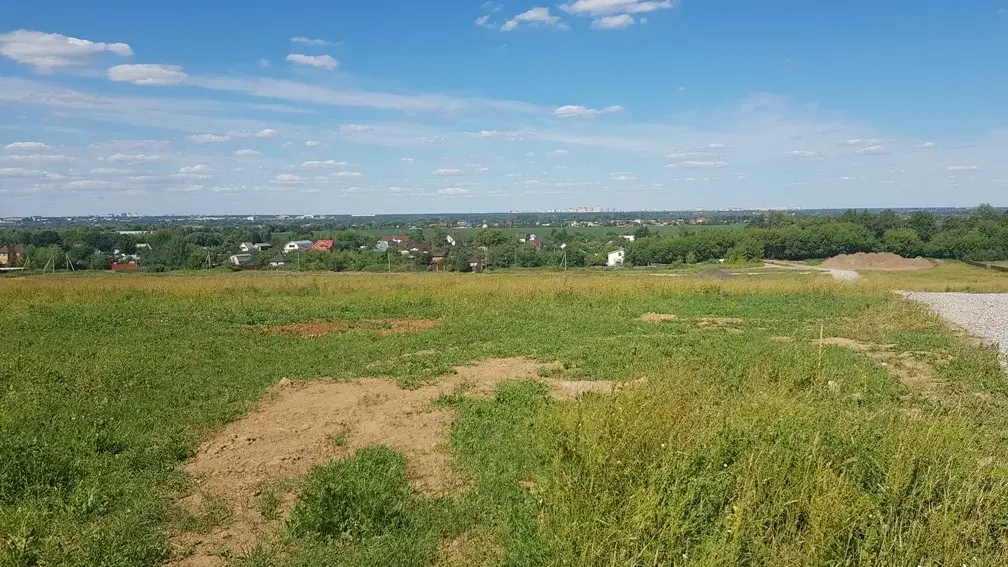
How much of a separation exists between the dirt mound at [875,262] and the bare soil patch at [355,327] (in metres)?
38.0

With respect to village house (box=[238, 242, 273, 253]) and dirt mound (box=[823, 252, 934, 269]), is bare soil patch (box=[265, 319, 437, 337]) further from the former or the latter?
dirt mound (box=[823, 252, 934, 269])

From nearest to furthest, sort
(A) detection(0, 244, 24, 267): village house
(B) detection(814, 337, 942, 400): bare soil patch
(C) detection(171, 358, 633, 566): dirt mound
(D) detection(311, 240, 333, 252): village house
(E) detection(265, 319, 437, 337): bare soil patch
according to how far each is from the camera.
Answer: (C) detection(171, 358, 633, 566): dirt mound → (B) detection(814, 337, 942, 400): bare soil patch → (E) detection(265, 319, 437, 337): bare soil patch → (A) detection(0, 244, 24, 267): village house → (D) detection(311, 240, 333, 252): village house

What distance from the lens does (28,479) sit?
4859 mm

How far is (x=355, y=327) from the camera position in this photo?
13734mm

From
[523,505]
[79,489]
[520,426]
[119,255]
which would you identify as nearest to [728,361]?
[520,426]

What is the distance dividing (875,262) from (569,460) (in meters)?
46.2

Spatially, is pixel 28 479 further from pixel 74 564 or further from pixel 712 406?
pixel 712 406

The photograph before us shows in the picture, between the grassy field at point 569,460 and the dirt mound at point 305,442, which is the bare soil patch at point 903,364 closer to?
the grassy field at point 569,460

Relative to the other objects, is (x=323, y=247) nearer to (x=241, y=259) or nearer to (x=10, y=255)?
(x=241, y=259)

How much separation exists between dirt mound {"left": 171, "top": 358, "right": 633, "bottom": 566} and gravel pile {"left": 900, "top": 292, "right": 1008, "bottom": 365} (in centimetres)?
851

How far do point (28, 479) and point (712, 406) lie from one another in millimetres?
5705

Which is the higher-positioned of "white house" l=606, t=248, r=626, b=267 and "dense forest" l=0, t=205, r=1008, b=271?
"dense forest" l=0, t=205, r=1008, b=271

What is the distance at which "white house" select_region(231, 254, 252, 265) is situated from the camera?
1655 inches

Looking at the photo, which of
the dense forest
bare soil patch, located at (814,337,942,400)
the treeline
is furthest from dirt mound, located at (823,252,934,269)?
bare soil patch, located at (814,337,942,400)
